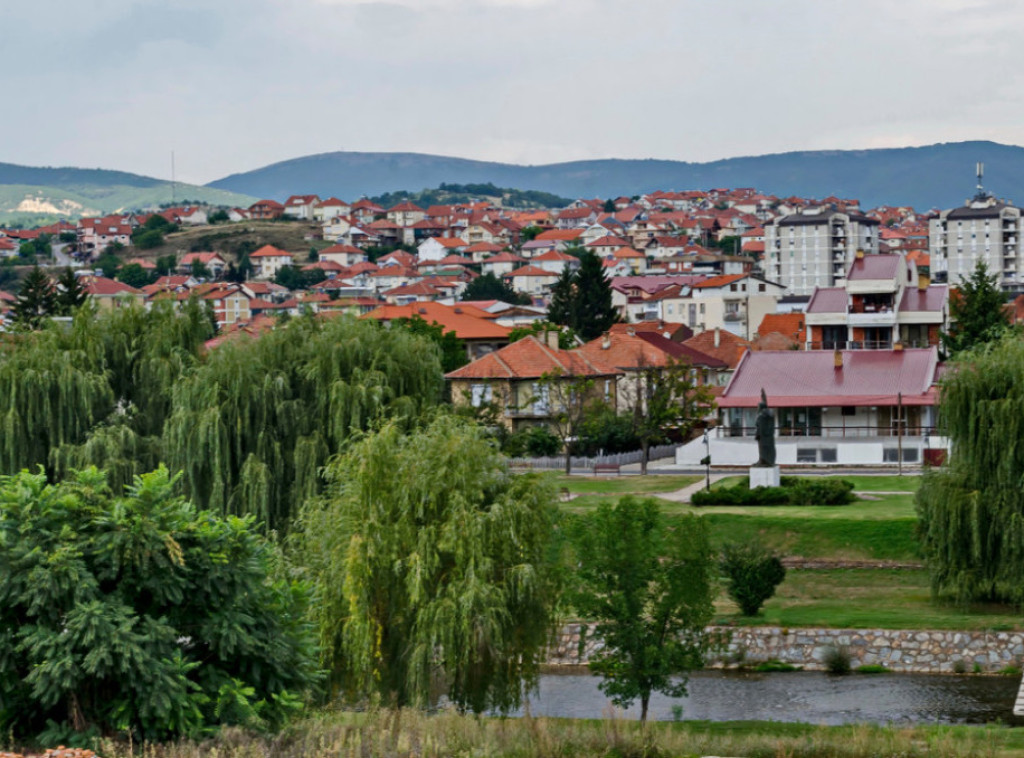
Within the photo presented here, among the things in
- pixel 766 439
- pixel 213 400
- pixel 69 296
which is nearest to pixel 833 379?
pixel 766 439

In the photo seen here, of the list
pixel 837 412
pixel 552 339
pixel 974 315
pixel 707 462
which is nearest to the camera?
pixel 707 462

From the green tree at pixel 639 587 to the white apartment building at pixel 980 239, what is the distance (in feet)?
508

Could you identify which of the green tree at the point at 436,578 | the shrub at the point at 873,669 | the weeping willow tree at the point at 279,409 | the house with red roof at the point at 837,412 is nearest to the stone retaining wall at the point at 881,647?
the shrub at the point at 873,669

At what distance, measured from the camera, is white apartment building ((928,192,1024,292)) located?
174 metres

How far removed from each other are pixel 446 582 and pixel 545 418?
149ft

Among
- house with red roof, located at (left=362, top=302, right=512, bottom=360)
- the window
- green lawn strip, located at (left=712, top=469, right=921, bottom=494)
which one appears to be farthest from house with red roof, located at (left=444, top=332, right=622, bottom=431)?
green lawn strip, located at (left=712, top=469, right=921, bottom=494)

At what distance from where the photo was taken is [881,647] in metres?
32.4

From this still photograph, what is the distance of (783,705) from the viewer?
29.3 meters

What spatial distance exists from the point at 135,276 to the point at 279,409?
505ft

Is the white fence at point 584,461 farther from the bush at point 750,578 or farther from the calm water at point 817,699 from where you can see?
the calm water at point 817,699

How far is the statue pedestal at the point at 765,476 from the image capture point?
4578 centimetres

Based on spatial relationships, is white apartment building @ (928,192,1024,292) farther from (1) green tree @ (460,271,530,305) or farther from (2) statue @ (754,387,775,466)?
(2) statue @ (754,387,775,466)

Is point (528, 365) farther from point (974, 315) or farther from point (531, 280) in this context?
point (531, 280)

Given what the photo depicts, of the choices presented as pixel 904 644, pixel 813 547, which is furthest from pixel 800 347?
pixel 904 644
